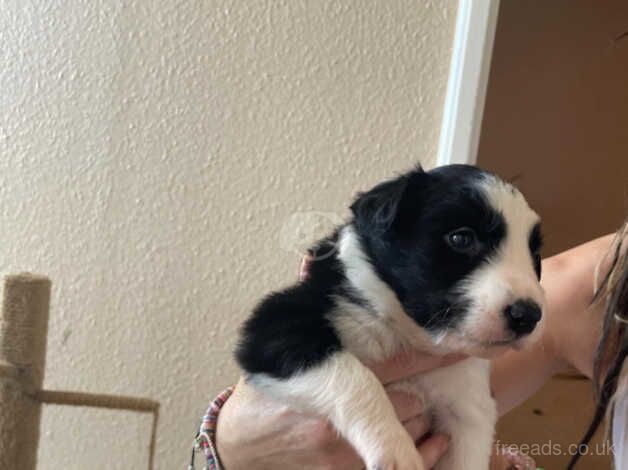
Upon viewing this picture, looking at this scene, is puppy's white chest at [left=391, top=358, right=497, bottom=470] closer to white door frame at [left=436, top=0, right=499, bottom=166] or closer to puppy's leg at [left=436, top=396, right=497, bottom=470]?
puppy's leg at [left=436, top=396, right=497, bottom=470]

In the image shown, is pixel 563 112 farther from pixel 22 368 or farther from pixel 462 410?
pixel 22 368

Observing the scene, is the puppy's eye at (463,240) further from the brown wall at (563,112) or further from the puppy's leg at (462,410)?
the brown wall at (563,112)

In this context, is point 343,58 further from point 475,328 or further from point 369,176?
point 475,328

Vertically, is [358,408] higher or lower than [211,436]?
higher

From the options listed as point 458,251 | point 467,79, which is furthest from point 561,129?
point 458,251

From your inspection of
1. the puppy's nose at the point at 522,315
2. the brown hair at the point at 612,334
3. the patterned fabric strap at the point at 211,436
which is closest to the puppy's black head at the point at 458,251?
the puppy's nose at the point at 522,315

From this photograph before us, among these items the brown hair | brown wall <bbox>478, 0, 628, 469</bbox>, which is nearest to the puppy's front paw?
the brown hair

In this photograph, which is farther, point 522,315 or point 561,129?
point 561,129
